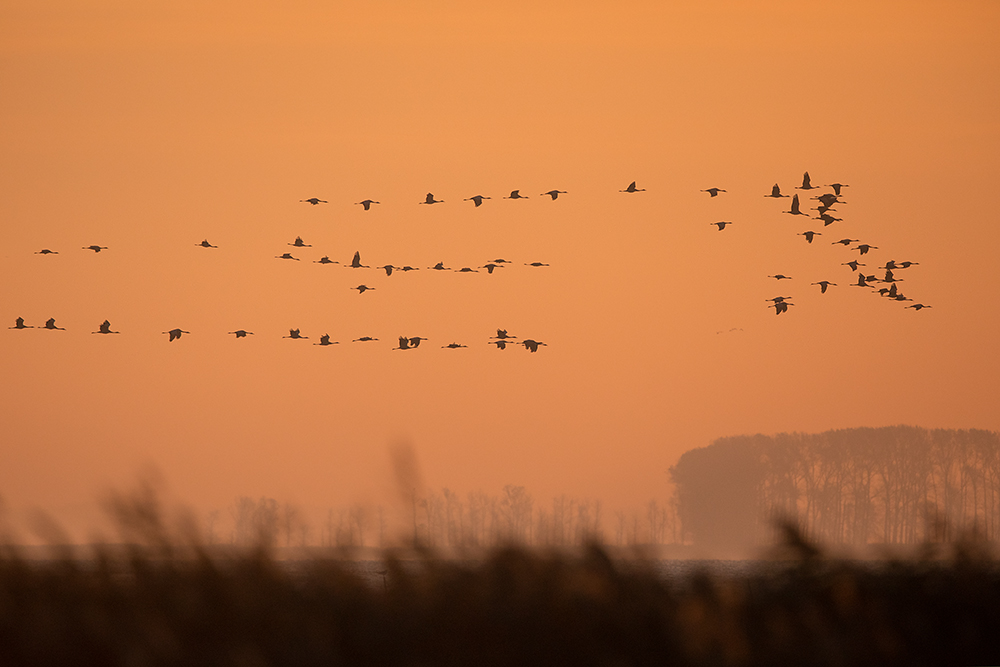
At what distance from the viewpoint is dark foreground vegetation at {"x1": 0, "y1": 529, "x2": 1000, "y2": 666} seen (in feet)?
57.5

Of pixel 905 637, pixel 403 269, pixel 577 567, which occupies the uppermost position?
pixel 403 269

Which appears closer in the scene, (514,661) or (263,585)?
(514,661)

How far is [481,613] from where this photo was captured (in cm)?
1855

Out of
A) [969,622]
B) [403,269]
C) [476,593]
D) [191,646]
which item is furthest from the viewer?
[403,269]

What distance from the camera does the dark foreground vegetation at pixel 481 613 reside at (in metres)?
17.5

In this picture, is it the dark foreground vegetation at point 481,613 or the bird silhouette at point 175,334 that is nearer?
the dark foreground vegetation at point 481,613

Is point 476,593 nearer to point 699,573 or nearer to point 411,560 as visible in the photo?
point 411,560

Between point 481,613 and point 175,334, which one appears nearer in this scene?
point 481,613

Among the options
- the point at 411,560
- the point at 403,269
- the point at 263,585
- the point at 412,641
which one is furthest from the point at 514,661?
the point at 403,269

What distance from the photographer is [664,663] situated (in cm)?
1777

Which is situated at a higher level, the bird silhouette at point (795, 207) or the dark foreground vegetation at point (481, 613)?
the bird silhouette at point (795, 207)

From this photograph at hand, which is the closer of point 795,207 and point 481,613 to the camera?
point 481,613

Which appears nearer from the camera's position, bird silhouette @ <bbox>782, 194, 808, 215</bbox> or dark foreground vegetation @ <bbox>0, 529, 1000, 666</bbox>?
dark foreground vegetation @ <bbox>0, 529, 1000, 666</bbox>

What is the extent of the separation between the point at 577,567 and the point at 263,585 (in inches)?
185
